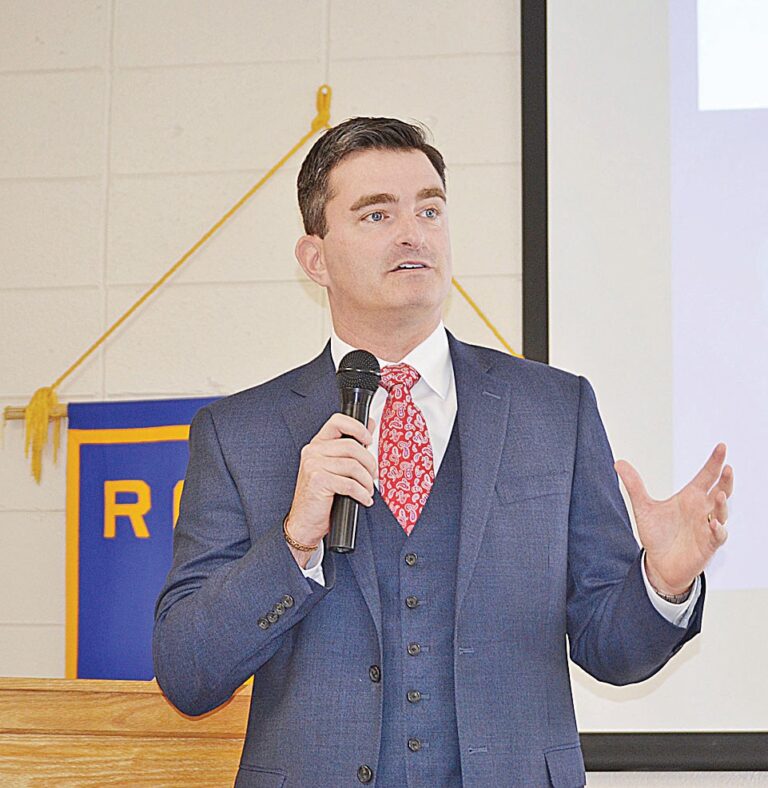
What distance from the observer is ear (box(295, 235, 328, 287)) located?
1950mm

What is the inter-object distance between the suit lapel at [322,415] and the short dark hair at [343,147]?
0.23 meters

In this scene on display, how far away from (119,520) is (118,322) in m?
0.44

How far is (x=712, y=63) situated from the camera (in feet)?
8.57

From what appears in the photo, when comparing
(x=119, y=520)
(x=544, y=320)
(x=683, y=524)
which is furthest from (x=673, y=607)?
(x=119, y=520)

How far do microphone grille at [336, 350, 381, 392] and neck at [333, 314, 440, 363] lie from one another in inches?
9.8

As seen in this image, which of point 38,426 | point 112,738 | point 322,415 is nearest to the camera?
point 322,415

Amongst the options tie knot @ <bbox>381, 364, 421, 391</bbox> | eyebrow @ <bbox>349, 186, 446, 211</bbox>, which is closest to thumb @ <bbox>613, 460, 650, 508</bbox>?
tie knot @ <bbox>381, 364, 421, 391</bbox>

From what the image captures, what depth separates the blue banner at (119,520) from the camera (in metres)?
2.59

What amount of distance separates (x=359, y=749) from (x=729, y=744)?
43.7 inches

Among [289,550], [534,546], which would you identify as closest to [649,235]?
[534,546]

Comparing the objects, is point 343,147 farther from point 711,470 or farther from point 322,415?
point 711,470

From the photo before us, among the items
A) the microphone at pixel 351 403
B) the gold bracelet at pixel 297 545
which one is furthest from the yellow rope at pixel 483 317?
the gold bracelet at pixel 297 545

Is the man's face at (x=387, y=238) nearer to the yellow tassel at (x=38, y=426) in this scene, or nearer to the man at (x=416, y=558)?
the man at (x=416, y=558)

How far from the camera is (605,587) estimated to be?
1649 mm
